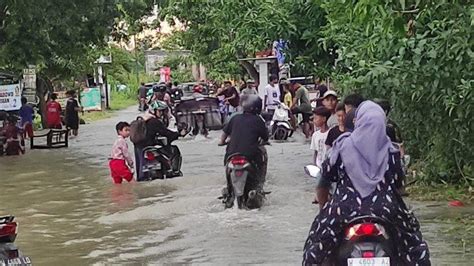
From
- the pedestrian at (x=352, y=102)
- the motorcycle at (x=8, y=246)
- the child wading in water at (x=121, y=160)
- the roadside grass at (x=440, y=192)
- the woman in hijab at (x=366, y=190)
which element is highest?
the pedestrian at (x=352, y=102)

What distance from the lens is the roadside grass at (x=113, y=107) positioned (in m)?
45.9

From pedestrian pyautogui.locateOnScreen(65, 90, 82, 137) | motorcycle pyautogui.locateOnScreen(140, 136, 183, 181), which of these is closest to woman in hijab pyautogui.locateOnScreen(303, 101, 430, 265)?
motorcycle pyautogui.locateOnScreen(140, 136, 183, 181)

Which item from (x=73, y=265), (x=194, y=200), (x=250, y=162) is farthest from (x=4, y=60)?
(x=73, y=265)

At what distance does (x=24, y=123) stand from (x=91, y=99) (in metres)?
24.2

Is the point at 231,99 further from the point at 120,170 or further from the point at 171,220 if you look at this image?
the point at 171,220

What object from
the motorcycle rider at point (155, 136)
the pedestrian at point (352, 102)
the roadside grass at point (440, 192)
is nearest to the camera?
the pedestrian at point (352, 102)

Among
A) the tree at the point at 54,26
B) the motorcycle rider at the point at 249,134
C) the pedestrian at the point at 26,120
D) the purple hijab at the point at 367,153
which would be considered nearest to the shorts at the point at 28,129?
the pedestrian at the point at 26,120

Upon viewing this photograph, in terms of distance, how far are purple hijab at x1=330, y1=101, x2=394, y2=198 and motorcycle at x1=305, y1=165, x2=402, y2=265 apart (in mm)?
194

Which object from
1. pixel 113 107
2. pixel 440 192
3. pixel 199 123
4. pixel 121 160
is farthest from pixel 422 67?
pixel 113 107

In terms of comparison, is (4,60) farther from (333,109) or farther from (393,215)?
(393,215)

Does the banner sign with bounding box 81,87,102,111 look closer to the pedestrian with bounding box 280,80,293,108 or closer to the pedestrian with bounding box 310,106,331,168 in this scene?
the pedestrian with bounding box 280,80,293,108

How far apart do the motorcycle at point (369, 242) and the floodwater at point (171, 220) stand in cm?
297

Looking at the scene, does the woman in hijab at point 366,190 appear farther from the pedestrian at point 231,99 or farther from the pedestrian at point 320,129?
the pedestrian at point 231,99

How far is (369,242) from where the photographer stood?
5926mm
